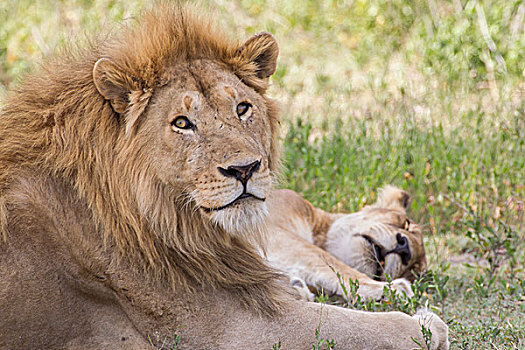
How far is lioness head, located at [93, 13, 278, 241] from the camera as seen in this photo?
2863mm

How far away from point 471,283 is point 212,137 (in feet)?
8.32

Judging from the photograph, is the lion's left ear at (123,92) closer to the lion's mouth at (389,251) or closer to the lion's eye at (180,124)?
the lion's eye at (180,124)

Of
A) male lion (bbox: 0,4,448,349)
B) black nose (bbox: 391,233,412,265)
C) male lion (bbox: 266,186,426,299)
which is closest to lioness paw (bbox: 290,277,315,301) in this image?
male lion (bbox: 266,186,426,299)

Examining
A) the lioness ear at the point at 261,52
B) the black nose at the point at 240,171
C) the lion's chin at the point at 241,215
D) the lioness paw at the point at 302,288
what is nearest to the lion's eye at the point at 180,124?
the black nose at the point at 240,171

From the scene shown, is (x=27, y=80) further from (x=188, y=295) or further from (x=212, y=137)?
(x=188, y=295)

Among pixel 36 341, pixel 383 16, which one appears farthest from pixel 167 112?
pixel 383 16

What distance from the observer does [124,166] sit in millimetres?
2953

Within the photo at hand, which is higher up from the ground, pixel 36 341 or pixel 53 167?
pixel 53 167

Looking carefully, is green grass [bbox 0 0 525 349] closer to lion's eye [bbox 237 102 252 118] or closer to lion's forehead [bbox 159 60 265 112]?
lion's forehead [bbox 159 60 265 112]

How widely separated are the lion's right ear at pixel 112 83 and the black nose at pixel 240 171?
1.72 ft

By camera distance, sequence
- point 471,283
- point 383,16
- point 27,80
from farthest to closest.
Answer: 1. point 383,16
2. point 471,283
3. point 27,80

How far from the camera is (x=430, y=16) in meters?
10.5

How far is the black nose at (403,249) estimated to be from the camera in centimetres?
464

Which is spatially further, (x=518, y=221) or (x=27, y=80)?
(x=518, y=221)
